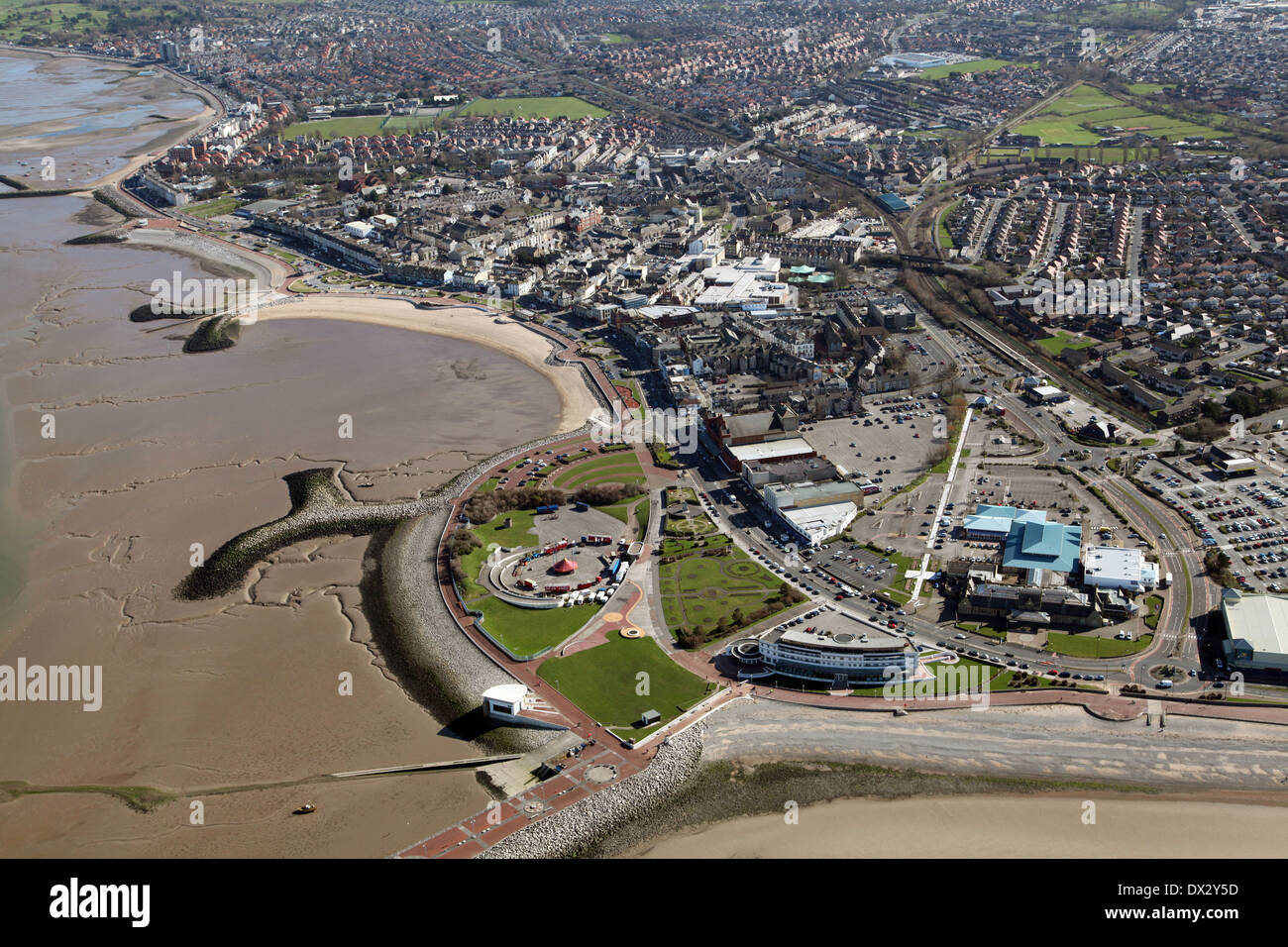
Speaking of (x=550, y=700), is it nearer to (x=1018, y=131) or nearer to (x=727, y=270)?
(x=727, y=270)

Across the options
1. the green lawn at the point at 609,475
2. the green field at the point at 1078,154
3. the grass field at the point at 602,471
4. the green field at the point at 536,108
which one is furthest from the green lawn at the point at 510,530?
the green field at the point at 536,108

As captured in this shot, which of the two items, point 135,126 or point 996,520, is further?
point 135,126

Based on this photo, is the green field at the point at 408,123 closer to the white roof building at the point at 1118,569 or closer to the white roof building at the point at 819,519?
the white roof building at the point at 819,519

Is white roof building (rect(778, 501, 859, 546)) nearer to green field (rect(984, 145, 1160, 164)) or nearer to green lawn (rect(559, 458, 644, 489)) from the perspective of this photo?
green lawn (rect(559, 458, 644, 489))

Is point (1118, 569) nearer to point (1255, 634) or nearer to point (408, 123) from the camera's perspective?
point (1255, 634)

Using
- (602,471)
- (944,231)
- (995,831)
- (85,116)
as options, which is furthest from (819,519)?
(85,116)

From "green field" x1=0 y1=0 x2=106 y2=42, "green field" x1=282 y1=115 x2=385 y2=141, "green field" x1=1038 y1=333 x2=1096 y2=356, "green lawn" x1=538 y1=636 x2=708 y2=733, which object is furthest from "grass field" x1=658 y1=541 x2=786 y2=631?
"green field" x1=0 y1=0 x2=106 y2=42
